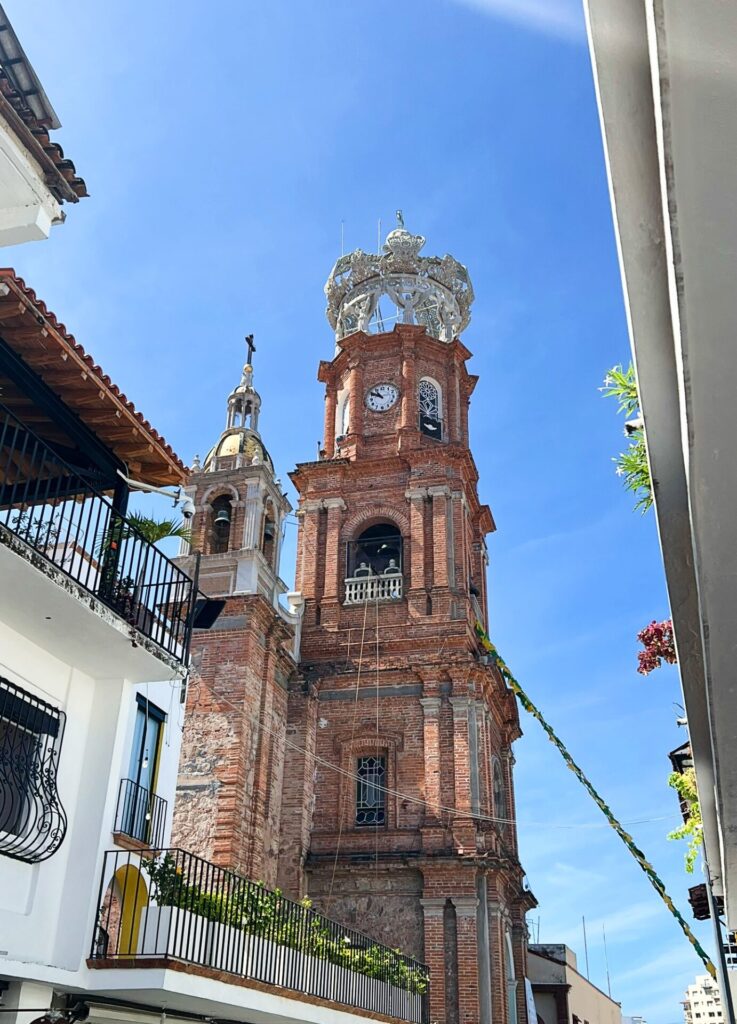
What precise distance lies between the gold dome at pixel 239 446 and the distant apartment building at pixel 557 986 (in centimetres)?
1678

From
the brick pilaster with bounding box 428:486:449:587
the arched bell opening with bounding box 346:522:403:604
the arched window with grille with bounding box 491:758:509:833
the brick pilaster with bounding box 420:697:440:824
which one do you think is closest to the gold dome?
the arched bell opening with bounding box 346:522:403:604

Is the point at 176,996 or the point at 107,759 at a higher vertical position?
the point at 107,759

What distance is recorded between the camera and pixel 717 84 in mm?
2018

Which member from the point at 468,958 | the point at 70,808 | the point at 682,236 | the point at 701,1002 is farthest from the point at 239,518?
the point at 701,1002

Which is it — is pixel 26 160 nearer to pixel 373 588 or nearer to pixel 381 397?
pixel 373 588

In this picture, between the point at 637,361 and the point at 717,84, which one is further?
the point at 637,361

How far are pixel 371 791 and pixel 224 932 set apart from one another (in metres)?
12.2

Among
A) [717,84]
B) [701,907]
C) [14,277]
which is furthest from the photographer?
[701,907]

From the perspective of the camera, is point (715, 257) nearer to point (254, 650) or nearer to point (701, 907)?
point (701, 907)

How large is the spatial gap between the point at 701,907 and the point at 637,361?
14.7 metres

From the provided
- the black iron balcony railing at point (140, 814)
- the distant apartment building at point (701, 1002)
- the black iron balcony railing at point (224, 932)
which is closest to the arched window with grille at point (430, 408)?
the black iron balcony railing at point (224, 932)

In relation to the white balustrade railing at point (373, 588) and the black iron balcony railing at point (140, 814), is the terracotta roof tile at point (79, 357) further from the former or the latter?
the white balustrade railing at point (373, 588)

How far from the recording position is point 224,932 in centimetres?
1212

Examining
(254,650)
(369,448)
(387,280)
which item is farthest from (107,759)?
(387,280)
